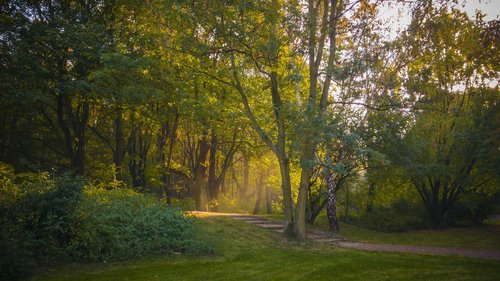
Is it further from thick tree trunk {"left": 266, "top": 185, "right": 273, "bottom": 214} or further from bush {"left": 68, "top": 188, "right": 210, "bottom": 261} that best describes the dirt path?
thick tree trunk {"left": 266, "top": 185, "right": 273, "bottom": 214}

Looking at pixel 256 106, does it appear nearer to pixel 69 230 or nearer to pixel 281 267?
pixel 281 267

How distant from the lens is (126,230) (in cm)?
1013

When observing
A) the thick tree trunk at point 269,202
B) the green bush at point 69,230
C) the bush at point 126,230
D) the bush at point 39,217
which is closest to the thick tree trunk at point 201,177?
the bush at point 126,230

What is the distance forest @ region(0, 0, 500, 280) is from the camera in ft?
33.6

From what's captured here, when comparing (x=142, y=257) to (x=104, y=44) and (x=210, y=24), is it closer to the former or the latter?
(x=210, y=24)

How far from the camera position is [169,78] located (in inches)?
662

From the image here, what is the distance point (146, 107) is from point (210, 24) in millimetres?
8601

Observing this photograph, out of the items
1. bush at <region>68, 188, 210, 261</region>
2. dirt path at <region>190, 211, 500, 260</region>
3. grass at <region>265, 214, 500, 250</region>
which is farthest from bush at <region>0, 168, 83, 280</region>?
grass at <region>265, 214, 500, 250</region>

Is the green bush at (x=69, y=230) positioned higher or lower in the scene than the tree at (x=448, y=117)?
lower

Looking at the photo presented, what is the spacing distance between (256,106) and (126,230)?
34.4 feet

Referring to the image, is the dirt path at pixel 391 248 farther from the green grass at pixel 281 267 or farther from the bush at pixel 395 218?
the bush at pixel 395 218

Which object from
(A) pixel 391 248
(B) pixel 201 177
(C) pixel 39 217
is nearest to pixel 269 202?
(B) pixel 201 177

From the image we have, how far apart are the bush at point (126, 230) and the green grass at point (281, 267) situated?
0.42 meters

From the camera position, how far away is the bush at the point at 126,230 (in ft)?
29.9
